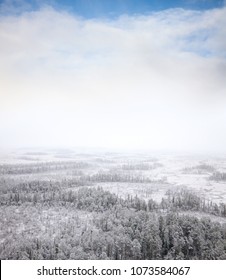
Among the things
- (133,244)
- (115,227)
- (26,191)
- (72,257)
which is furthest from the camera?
(26,191)

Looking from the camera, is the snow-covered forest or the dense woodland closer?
the dense woodland

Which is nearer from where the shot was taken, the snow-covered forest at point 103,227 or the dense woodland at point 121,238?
the dense woodland at point 121,238

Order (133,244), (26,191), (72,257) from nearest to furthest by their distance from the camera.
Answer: (72,257) → (133,244) → (26,191)

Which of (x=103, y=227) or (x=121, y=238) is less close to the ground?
(x=121, y=238)

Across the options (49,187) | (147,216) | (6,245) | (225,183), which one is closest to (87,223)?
(147,216)

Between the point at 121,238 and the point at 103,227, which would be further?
the point at 103,227
